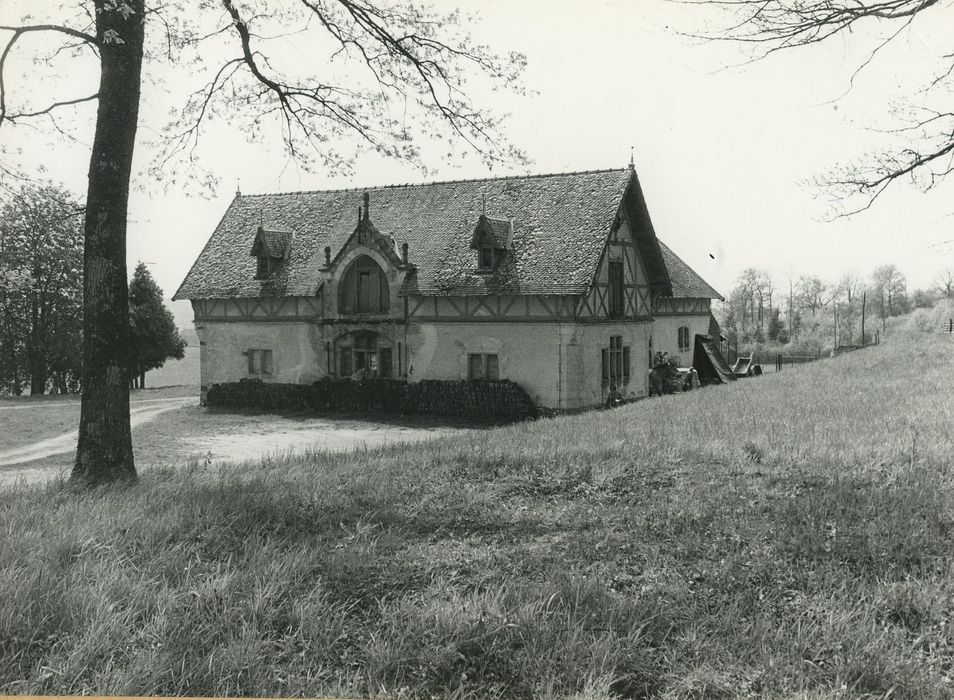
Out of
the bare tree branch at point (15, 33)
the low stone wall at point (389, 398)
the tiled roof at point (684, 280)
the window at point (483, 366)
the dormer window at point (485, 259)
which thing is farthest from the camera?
the tiled roof at point (684, 280)

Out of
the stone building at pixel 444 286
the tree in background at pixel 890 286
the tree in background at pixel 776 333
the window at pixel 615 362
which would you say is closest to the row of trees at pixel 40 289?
the stone building at pixel 444 286

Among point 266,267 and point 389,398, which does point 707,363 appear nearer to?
point 389,398

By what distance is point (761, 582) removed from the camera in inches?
212

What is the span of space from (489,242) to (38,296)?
13.2 meters

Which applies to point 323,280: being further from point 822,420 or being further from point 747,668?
point 747,668

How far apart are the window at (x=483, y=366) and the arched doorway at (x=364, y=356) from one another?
319 centimetres

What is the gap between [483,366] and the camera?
26.1m

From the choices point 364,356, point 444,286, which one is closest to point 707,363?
point 444,286

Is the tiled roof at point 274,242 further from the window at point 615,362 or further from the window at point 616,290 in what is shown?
the window at point 615,362

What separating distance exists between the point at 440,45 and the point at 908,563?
7644mm

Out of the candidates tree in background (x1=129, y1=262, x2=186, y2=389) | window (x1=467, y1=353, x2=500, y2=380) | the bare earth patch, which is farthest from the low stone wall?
tree in background (x1=129, y1=262, x2=186, y2=389)

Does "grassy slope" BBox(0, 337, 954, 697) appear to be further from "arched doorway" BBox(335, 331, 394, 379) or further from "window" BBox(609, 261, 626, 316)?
"arched doorway" BBox(335, 331, 394, 379)

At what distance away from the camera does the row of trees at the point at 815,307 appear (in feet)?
237

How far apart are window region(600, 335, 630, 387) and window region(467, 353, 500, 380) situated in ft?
11.8
